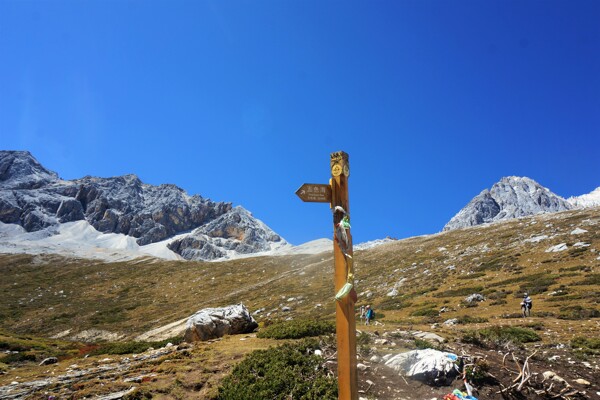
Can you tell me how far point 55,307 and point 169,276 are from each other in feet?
91.4

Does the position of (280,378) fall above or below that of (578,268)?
below

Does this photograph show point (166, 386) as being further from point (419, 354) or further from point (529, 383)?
point (529, 383)

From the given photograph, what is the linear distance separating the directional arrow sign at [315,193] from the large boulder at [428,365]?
6.91 metres

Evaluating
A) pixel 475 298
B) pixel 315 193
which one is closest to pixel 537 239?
pixel 475 298

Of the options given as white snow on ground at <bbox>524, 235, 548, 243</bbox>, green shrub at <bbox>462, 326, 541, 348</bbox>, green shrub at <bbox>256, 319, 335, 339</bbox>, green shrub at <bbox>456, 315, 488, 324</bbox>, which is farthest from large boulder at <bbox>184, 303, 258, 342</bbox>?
white snow on ground at <bbox>524, 235, 548, 243</bbox>

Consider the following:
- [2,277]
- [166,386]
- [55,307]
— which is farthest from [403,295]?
[2,277]

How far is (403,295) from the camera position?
39500mm

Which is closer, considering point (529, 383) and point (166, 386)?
point (529, 383)

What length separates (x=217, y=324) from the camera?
758 inches

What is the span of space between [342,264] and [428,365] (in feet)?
20.2

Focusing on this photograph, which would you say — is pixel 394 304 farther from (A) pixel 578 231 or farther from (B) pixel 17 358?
(B) pixel 17 358

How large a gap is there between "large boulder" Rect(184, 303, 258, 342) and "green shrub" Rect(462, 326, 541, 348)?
11.6 metres

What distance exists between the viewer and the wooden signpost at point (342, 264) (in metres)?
6.59

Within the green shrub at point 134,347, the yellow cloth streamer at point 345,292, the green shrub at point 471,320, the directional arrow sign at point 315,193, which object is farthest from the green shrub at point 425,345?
the green shrub at point 134,347
